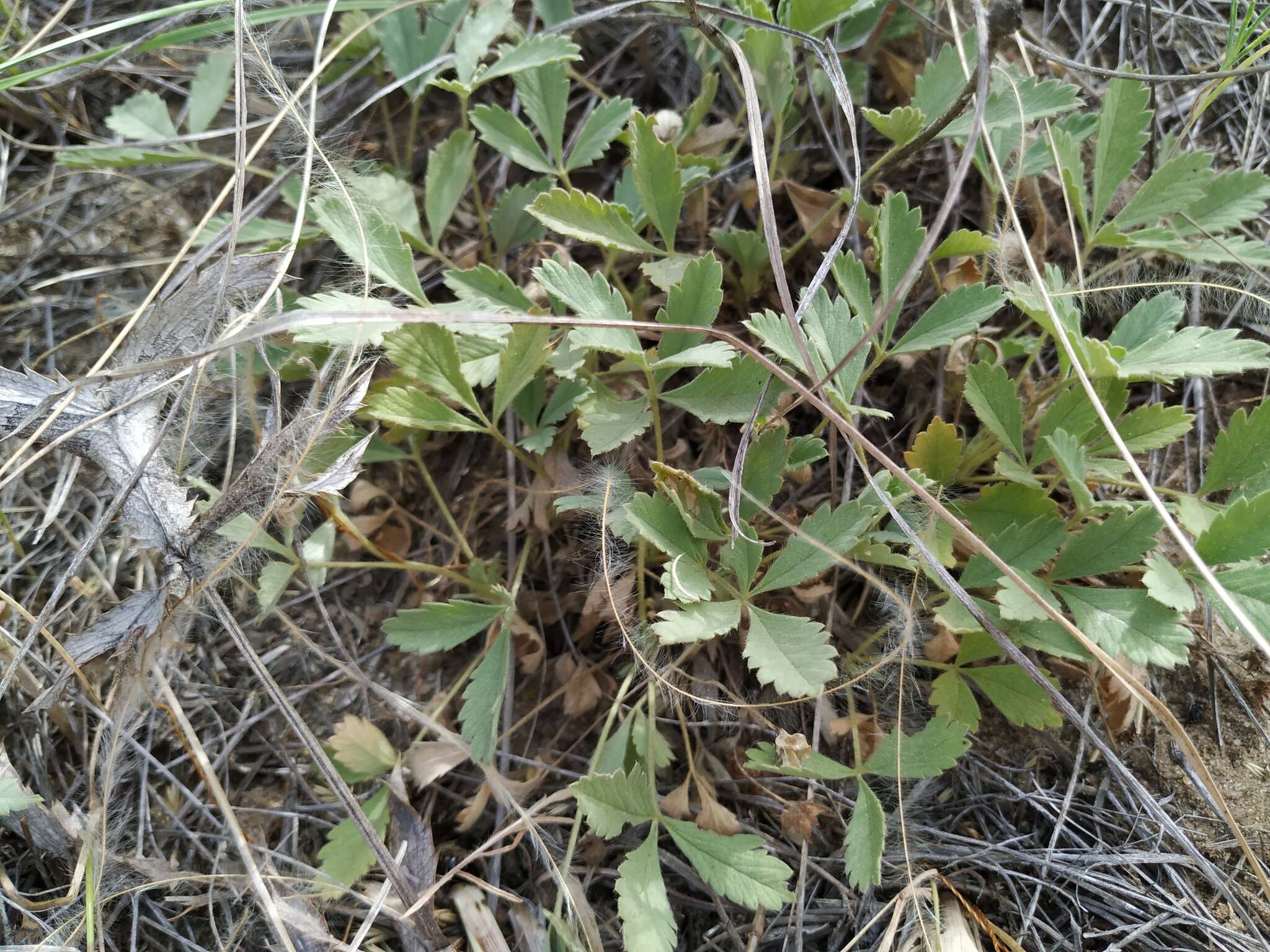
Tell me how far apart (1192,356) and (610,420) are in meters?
0.83

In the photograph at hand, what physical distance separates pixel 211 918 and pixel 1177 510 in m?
1.60

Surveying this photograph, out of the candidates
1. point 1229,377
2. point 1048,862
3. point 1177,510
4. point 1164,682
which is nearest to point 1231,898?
point 1048,862

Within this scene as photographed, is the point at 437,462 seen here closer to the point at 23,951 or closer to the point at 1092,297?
the point at 23,951

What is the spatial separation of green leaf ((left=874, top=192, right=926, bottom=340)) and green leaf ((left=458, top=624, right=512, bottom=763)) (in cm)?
77

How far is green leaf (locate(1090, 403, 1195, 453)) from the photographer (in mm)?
1197

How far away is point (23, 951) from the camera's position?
1201mm

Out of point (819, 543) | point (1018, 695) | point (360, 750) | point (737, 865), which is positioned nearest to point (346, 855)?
point (360, 750)

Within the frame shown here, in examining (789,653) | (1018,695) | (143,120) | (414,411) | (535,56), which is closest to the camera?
(789,653)

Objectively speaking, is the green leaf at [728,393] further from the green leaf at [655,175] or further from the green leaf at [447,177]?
the green leaf at [447,177]

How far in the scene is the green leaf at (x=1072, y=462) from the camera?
44.2 inches

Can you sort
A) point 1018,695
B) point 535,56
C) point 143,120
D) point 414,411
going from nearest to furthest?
point 1018,695 < point 414,411 < point 535,56 < point 143,120

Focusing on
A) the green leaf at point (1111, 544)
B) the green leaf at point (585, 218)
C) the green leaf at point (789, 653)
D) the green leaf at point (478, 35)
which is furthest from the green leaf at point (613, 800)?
the green leaf at point (478, 35)

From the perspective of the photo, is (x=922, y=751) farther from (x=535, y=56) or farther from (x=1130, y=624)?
(x=535, y=56)

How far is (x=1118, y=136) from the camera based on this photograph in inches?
52.8
